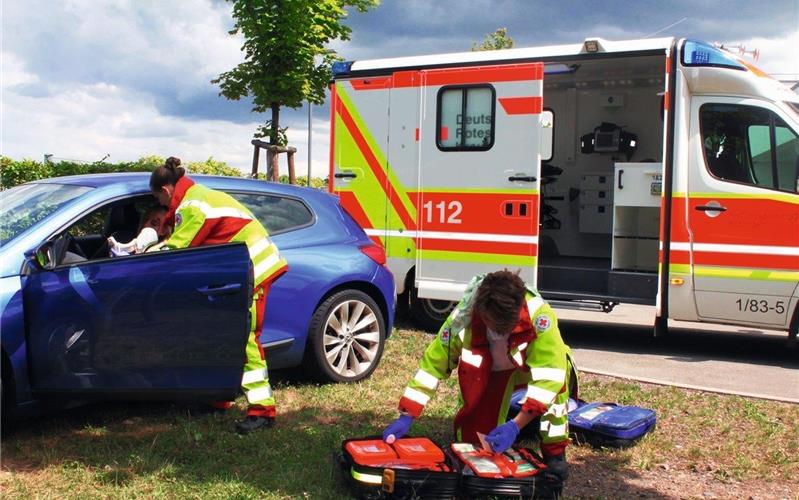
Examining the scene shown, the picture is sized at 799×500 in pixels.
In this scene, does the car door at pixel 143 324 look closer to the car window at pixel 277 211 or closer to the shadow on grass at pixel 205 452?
the shadow on grass at pixel 205 452

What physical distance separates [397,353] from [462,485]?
334cm

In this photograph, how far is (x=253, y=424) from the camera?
14.4 ft

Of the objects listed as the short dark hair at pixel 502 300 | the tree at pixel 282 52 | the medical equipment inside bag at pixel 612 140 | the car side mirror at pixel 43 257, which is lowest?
the short dark hair at pixel 502 300

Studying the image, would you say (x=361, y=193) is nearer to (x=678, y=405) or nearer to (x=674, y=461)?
(x=678, y=405)

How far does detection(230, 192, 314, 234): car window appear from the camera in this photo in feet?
17.2

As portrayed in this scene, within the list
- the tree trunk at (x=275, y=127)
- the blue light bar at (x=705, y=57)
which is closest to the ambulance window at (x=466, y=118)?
the blue light bar at (x=705, y=57)

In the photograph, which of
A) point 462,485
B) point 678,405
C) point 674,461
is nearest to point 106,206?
point 462,485

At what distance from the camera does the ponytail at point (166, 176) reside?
4453mm

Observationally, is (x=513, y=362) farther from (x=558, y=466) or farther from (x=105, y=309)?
(x=105, y=309)

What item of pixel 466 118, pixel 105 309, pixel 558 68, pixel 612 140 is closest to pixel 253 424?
pixel 105 309

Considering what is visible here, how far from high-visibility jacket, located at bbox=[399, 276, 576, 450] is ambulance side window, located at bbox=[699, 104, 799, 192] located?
388cm

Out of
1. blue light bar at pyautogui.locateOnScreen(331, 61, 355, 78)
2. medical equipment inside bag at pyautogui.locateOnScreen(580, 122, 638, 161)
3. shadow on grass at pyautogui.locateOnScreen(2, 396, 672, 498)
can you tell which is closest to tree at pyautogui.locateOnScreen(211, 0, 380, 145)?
blue light bar at pyautogui.locateOnScreen(331, 61, 355, 78)

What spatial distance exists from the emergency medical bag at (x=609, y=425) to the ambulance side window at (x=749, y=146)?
121 inches

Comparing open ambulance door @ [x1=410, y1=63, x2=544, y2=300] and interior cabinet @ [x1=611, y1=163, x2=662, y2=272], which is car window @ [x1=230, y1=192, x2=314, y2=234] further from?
interior cabinet @ [x1=611, y1=163, x2=662, y2=272]
